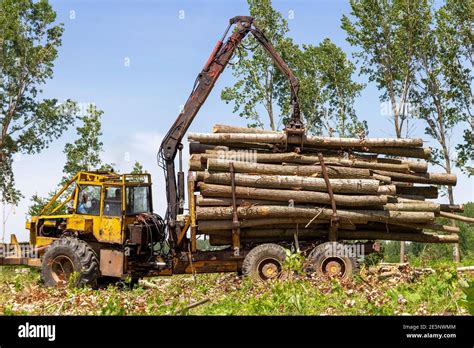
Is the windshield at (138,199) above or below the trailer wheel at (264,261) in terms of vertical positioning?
above

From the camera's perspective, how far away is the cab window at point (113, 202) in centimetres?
1506

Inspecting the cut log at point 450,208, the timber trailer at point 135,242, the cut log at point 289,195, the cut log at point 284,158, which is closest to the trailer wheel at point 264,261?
the timber trailer at point 135,242

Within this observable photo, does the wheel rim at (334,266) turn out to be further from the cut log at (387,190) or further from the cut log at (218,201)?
the cut log at (218,201)

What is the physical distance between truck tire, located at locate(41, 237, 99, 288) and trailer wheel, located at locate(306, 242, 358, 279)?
16.5ft

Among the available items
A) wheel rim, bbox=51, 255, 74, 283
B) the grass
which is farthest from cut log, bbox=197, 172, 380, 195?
wheel rim, bbox=51, 255, 74, 283

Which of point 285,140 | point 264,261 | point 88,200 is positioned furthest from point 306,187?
point 88,200

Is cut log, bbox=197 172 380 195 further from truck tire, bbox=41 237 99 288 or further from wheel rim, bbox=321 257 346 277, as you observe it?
truck tire, bbox=41 237 99 288

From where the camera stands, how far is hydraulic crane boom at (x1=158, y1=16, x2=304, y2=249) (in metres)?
15.6

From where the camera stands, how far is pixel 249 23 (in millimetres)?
17125

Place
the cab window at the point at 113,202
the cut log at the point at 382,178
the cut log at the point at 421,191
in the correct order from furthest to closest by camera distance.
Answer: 1. the cut log at the point at 421,191
2. the cut log at the point at 382,178
3. the cab window at the point at 113,202

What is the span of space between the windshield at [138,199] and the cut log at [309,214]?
1.87m

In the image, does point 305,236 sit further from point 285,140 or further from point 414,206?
point 414,206
